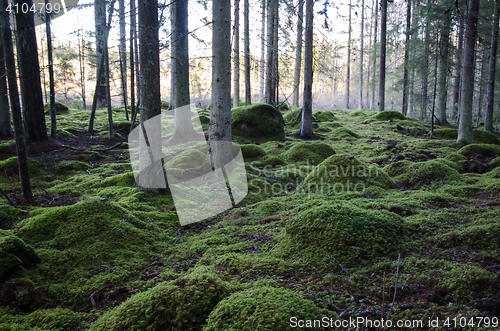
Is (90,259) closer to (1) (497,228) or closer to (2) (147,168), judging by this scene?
(2) (147,168)

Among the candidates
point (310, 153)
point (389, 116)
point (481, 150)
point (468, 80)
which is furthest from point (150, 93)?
point (389, 116)

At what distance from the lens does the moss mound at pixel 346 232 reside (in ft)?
9.68

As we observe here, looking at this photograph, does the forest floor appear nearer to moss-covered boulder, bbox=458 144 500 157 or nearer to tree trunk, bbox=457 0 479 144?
moss-covered boulder, bbox=458 144 500 157

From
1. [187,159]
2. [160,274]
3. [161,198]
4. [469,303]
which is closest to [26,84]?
[187,159]

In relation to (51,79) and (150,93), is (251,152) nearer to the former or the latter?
(150,93)

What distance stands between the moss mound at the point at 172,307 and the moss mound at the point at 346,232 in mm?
1225

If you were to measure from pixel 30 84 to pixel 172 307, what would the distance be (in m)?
9.48

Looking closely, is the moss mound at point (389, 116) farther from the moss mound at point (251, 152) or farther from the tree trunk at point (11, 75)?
the tree trunk at point (11, 75)

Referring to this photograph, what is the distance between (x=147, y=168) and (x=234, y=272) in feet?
10.4

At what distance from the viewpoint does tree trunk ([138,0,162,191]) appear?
477 cm

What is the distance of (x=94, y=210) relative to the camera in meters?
4.04

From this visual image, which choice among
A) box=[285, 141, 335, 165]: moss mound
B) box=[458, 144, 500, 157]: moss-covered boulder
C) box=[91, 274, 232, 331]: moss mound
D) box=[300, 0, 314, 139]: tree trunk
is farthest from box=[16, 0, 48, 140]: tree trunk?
box=[458, 144, 500, 157]: moss-covered boulder

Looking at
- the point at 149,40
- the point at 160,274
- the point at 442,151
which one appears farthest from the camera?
the point at 442,151

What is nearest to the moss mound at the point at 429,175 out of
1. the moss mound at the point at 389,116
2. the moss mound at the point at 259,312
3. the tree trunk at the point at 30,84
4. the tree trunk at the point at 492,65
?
the moss mound at the point at 259,312
